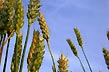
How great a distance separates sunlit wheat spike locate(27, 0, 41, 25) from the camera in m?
2.13

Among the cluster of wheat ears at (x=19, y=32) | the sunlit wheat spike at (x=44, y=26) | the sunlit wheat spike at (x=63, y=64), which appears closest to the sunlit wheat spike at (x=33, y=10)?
the cluster of wheat ears at (x=19, y=32)

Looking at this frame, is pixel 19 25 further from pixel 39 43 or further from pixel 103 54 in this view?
pixel 103 54

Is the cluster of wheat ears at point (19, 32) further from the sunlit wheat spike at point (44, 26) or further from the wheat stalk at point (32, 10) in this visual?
the sunlit wheat spike at point (44, 26)

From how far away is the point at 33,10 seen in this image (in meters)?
2.21

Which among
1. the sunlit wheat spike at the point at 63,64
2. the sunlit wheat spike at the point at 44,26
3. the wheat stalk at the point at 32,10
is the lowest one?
the sunlit wheat spike at the point at 63,64

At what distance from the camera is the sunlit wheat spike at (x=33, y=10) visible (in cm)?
213

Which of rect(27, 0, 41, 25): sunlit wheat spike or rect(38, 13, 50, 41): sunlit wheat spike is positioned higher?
rect(38, 13, 50, 41): sunlit wheat spike

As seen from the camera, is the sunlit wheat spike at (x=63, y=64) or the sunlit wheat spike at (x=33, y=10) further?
the sunlit wheat spike at (x=63, y=64)

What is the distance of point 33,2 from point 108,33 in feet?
9.88

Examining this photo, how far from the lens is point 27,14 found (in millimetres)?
2277

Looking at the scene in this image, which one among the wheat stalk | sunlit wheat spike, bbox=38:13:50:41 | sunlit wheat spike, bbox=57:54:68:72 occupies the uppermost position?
sunlit wheat spike, bbox=38:13:50:41

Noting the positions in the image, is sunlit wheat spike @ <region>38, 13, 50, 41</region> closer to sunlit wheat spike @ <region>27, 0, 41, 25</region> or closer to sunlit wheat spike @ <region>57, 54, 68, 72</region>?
sunlit wheat spike @ <region>57, 54, 68, 72</region>

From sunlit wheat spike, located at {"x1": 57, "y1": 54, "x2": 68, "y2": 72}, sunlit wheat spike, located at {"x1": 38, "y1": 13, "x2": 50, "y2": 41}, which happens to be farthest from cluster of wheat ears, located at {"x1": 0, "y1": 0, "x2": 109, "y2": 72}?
sunlit wheat spike, located at {"x1": 38, "y1": 13, "x2": 50, "y2": 41}

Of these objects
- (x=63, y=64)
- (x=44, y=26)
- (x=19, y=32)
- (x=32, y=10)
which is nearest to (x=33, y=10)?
(x=32, y=10)
